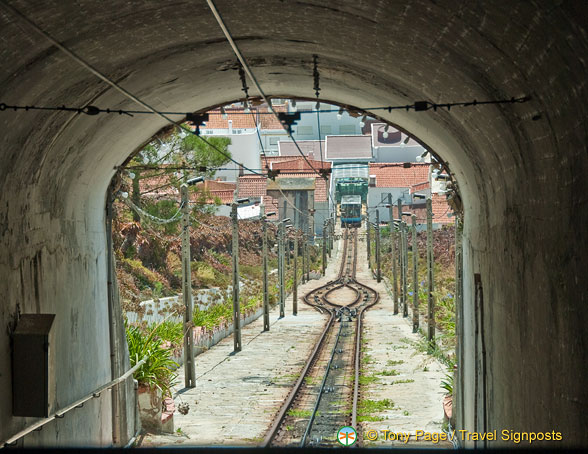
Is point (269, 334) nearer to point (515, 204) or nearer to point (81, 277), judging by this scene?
point (81, 277)

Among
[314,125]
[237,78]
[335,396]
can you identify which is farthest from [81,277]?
[314,125]

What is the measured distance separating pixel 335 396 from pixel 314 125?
242 ft

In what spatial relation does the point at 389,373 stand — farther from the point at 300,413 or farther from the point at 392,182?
the point at 392,182

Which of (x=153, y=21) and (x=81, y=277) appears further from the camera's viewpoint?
(x=81, y=277)

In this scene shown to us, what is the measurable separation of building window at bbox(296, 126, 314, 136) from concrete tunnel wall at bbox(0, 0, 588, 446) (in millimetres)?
78577

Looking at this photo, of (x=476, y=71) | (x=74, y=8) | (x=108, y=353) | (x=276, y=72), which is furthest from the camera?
(x=108, y=353)

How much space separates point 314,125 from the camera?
9131 centimetres

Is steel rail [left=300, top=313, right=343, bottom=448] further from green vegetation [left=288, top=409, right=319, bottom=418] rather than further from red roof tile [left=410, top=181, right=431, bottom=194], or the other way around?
red roof tile [left=410, top=181, right=431, bottom=194]

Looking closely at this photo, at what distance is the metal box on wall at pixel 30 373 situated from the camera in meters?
8.27

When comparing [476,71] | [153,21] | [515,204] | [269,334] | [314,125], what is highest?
[314,125]

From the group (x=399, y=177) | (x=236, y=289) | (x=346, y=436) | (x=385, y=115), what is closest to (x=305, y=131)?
(x=399, y=177)

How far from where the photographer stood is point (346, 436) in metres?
14.3

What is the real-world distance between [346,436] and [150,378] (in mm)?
3300

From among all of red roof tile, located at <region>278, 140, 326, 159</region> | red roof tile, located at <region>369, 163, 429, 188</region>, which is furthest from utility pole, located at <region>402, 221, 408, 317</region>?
red roof tile, located at <region>278, 140, 326, 159</region>
